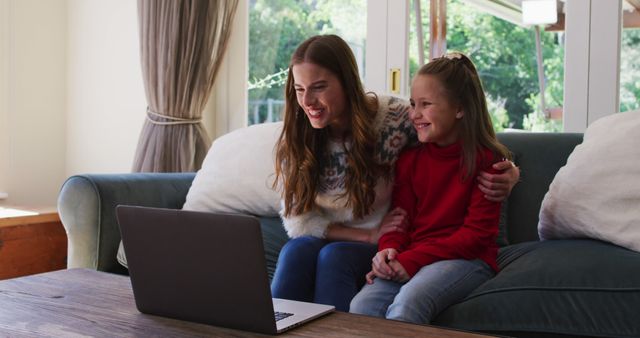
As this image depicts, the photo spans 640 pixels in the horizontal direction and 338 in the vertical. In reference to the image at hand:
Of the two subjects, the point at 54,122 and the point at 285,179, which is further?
the point at 54,122

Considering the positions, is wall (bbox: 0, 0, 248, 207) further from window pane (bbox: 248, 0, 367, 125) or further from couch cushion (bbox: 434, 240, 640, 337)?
couch cushion (bbox: 434, 240, 640, 337)

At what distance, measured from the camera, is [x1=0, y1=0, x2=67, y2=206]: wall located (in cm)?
343

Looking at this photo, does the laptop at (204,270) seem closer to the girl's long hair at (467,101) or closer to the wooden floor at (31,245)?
the girl's long hair at (467,101)

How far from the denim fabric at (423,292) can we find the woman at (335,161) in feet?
0.42

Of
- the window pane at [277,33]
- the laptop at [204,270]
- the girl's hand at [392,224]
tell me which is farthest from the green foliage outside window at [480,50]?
the laptop at [204,270]

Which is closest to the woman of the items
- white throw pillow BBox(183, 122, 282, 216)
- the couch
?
the couch

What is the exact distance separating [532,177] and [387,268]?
0.78 metres

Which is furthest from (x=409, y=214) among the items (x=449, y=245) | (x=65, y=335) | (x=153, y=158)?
(x=153, y=158)

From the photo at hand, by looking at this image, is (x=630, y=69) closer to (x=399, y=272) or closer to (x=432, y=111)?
(x=432, y=111)

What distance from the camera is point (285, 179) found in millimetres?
1973

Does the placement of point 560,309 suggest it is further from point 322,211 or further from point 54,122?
point 54,122

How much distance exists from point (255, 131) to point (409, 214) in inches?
36.4

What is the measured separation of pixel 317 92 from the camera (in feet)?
6.15

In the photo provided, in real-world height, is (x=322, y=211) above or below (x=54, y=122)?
below
